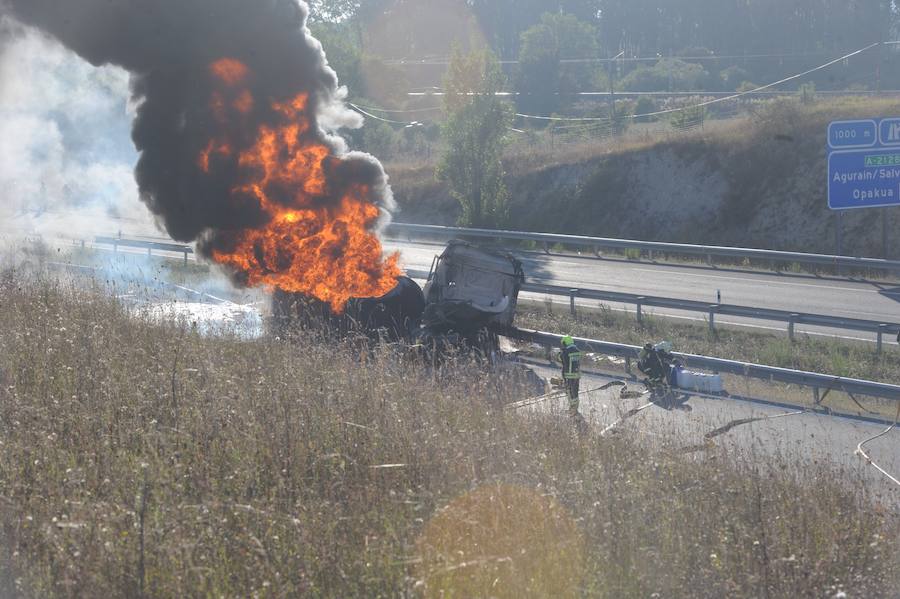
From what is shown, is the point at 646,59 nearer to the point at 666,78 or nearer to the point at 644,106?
the point at 666,78

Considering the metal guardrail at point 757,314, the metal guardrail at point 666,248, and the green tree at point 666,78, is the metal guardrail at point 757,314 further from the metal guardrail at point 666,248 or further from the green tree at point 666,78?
the green tree at point 666,78

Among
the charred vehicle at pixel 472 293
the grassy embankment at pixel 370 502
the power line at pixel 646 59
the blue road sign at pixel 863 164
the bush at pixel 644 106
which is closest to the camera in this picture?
the grassy embankment at pixel 370 502

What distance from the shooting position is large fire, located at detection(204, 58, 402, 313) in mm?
12305

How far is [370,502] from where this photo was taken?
5.80 meters

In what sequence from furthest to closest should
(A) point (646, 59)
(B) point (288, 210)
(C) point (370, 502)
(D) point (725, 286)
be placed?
(A) point (646, 59), (D) point (725, 286), (B) point (288, 210), (C) point (370, 502)

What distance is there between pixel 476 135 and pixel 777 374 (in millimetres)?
22366

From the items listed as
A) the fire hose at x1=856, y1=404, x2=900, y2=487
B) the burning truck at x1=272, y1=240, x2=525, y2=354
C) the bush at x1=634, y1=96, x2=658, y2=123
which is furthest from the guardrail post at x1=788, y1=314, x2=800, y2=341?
the bush at x1=634, y1=96, x2=658, y2=123

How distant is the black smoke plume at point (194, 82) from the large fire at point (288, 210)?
9cm

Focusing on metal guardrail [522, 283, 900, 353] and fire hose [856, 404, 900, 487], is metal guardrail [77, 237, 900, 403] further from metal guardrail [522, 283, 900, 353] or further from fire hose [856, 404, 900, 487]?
metal guardrail [522, 283, 900, 353]

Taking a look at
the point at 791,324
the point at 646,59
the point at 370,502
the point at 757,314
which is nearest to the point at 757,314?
the point at 757,314

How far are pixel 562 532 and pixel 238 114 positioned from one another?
27.9 feet

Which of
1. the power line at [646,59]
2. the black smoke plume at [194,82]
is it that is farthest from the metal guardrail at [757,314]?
the power line at [646,59]

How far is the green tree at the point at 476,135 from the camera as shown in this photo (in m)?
32.2

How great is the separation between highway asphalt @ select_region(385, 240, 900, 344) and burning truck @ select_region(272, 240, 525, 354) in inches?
207
